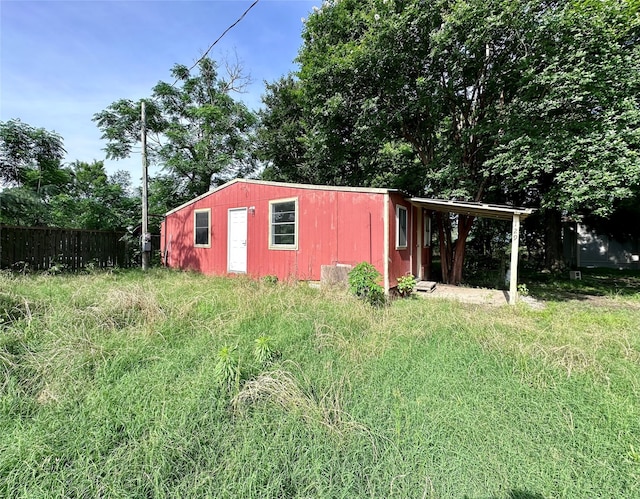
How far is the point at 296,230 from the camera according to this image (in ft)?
25.7

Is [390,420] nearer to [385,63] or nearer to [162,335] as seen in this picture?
[162,335]

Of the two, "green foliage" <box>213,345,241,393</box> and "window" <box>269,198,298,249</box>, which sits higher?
"window" <box>269,198,298,249</box>

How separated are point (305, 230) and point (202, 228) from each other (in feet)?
15.3

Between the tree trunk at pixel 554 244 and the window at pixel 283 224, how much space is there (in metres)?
11.0

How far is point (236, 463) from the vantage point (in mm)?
1863

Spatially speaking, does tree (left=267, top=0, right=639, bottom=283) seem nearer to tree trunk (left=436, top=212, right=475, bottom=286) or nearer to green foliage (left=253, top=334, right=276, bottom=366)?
tree trunk (left=436, top=212, right=475, bottom=286)

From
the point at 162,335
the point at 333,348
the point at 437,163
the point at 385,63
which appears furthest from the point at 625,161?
the point at 162,335

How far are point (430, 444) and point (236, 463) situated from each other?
1297 millimetres

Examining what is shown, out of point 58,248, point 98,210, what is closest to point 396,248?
point 58,248

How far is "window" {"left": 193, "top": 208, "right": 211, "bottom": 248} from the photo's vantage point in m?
10.2

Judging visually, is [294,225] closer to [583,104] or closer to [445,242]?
[445,242]

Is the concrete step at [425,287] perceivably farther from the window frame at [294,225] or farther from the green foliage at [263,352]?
the green foliage at [263,352]

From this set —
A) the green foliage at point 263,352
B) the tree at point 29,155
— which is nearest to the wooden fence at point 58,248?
the tree at point 29,155

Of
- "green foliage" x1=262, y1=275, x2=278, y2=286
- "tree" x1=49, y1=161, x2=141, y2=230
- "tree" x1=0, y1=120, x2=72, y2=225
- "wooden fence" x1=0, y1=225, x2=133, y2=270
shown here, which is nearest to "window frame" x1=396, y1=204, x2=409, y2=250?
"green foliage" x1=262, y1=275, x2=278, y2=286
